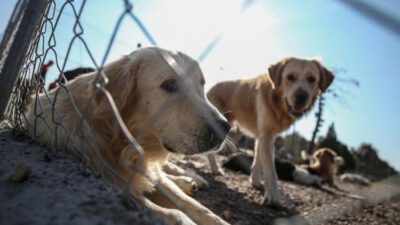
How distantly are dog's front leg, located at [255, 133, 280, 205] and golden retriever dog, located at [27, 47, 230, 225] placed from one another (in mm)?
1923

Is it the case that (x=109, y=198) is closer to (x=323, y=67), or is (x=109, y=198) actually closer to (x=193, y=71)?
(x=193, y=71)

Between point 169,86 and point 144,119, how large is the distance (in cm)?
30

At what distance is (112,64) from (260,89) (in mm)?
3657

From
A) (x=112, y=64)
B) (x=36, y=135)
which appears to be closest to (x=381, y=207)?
(x=112, y=64)

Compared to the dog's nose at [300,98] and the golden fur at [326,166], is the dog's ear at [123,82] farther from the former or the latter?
the golden fur at [326,166]

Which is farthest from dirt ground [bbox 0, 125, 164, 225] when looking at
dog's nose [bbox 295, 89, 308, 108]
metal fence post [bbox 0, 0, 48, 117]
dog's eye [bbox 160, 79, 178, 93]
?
dog's nose [bbox 295, 89, 308, 108]

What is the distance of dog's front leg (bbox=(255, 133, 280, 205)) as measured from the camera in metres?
4.56

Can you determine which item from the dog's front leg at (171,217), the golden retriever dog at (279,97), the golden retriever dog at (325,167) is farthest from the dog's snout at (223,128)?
the golden retriever dog at (325,167)

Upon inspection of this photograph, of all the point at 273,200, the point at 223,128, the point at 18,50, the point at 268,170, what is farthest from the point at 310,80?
the point at 18,50

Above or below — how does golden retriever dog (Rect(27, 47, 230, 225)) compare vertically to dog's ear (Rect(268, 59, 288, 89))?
below

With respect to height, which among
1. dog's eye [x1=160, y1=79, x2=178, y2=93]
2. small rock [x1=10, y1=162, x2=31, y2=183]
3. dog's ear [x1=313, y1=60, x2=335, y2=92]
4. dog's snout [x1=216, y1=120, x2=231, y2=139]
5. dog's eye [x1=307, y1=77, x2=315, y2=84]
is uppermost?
dog's ear [x1=313, y1=60, x2=335, y2=92]

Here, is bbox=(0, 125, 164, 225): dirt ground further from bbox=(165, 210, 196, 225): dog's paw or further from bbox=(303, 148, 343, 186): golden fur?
bbox=(303, 148, 343, 186): golden fur

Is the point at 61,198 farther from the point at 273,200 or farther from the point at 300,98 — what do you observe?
the point at 300,98

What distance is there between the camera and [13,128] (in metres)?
2.75
